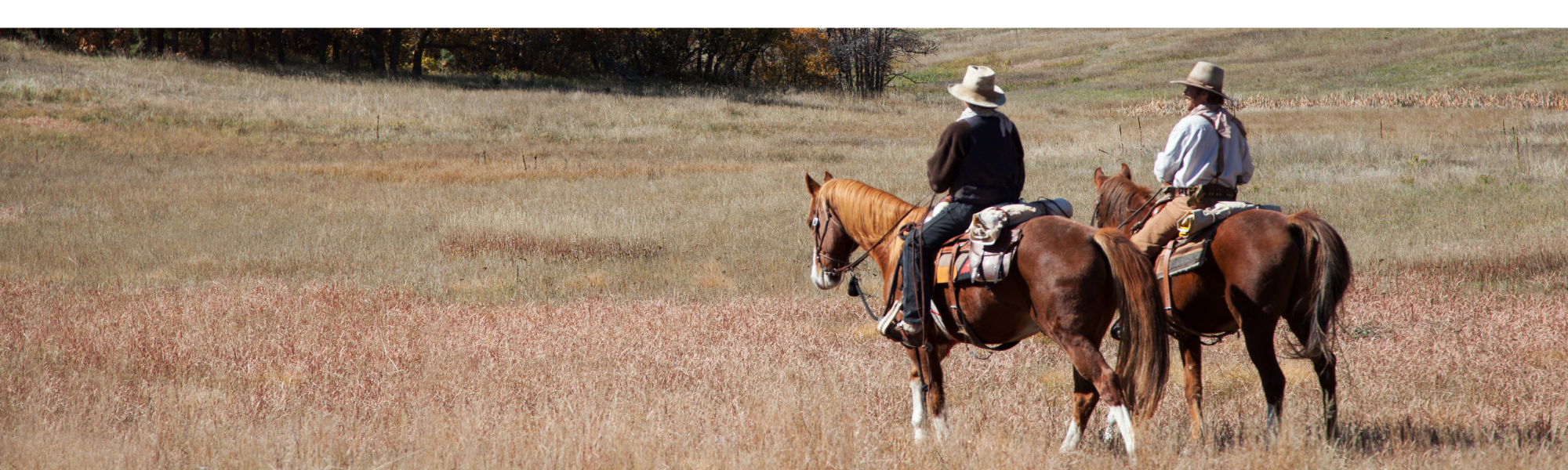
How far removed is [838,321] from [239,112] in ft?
94.8

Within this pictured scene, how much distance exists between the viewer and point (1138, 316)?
4355 millimetres

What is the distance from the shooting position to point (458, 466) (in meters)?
4.49

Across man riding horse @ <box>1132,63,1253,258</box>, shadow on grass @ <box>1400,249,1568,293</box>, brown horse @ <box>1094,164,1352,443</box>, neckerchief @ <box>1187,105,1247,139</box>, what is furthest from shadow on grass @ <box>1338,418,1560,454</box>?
shadow on grass @ <box>1400,249,1568,293</box>

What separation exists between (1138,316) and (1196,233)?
3.72 ft

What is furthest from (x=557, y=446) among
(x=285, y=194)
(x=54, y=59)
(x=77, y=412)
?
(x=54, y=59)

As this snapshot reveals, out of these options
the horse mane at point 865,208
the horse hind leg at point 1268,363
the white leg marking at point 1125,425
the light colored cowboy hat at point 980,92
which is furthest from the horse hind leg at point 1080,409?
the light colored cowboy hat at point 980,92

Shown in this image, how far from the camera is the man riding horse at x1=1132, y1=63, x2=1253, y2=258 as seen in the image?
529cm

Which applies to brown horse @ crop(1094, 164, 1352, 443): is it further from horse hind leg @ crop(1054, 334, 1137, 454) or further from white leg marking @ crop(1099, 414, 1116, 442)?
horse hind leg @ crop(1054, 334, 1137, 454)

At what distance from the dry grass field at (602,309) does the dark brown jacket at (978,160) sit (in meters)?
1.30

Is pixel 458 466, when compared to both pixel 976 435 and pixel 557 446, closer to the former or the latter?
pixel 557 446

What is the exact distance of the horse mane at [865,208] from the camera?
5.59 meters

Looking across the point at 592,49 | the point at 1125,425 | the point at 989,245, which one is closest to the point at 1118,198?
the point at 989,245

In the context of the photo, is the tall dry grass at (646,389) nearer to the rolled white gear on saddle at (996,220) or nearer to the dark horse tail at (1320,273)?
the dark horse tail at (1320,273)

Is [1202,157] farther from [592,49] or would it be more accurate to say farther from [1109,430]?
[592,49]
